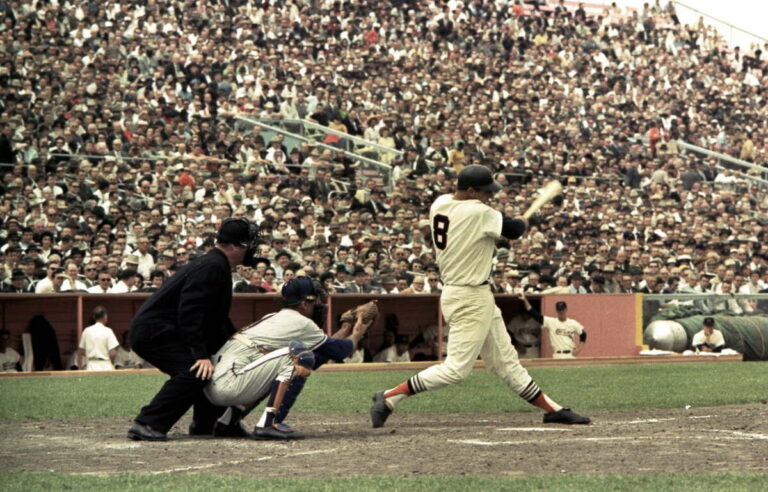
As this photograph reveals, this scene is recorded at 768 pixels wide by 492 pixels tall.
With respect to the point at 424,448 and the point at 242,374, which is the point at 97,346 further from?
the point at 424,448

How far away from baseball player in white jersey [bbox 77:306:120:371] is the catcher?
30.4 ft

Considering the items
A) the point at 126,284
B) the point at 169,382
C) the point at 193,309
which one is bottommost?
the point at 169,382

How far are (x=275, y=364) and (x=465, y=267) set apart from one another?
5.57 feet

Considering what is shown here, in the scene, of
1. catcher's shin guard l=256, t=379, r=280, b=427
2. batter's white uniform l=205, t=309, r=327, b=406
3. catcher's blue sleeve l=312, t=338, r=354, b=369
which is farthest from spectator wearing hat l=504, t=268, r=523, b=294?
catcher's shin guard l=256, t=379, r=280, b=427

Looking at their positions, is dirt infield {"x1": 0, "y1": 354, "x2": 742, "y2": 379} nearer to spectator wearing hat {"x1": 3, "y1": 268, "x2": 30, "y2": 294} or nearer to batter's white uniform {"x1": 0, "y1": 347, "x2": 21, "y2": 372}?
batter's white uniform {"x1": 0, "y1": 347, "x2": 21, "y2": 372}

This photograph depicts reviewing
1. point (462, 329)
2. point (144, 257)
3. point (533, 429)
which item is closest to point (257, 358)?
point (462, 329)

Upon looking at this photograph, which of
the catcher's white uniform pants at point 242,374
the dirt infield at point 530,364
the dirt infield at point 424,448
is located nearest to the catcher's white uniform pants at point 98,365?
the dirt infield at point 530,364

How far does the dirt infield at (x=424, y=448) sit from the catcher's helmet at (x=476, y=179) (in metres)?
1.91

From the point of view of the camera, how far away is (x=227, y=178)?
23766 millimetres

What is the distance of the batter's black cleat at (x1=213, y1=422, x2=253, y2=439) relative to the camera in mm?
9258

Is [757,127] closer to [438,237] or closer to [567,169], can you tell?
[567,169]

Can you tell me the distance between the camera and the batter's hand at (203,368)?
871 cm

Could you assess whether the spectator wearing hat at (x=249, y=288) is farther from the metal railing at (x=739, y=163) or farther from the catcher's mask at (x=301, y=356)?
the metal railing at (x=739, y=163)

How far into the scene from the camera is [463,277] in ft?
31.7
